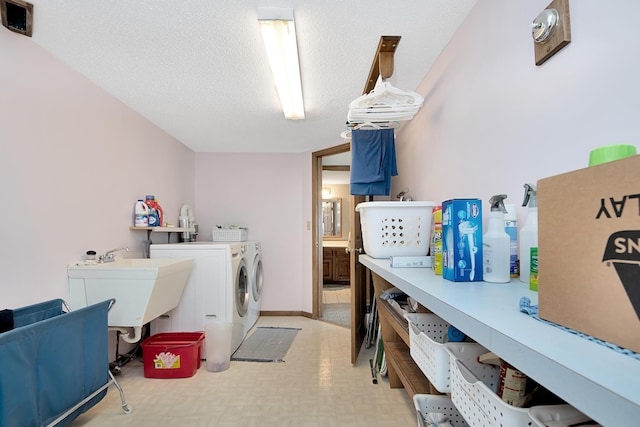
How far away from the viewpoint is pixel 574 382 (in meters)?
0.37

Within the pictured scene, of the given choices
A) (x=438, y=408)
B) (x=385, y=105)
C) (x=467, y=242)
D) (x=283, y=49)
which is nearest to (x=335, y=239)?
(x=385, y=105)

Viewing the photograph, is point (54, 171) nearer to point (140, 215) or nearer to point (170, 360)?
point (140, 215)

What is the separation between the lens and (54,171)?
6.30 feet

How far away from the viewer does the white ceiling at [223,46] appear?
1488 mm

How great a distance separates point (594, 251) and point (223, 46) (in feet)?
6.30

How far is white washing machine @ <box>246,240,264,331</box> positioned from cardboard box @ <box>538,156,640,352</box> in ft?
10.5

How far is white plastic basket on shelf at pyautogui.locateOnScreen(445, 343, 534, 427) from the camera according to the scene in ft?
2.00

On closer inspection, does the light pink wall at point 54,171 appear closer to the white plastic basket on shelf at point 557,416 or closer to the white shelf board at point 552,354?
the white shelf board at point 552,354

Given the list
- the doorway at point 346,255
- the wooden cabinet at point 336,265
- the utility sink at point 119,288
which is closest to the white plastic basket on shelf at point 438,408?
the doorway at point 346,255

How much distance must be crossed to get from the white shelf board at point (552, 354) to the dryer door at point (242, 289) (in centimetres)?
255

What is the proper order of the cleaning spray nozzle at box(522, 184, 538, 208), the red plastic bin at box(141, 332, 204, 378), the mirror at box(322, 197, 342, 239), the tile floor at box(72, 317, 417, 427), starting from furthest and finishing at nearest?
1. the mirror at box(322, 197, 342, 239)
2. the red plastic bin at box(141, 332, 204, 378)
3. the tile floor at box(72, 317, 417, 427)
4. the cleaning spray nozzle at box(522, 184, 538, 208)

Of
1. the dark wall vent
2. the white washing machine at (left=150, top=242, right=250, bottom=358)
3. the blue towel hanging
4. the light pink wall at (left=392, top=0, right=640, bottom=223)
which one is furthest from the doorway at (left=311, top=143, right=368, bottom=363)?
the dark wall vent

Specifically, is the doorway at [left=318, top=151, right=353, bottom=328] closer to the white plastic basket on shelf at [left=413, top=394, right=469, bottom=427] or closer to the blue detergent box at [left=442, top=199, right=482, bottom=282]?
the white plastic basket on shelf at [left=413, top=394, right=469, bottom=427]

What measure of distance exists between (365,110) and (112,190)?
2.07m
